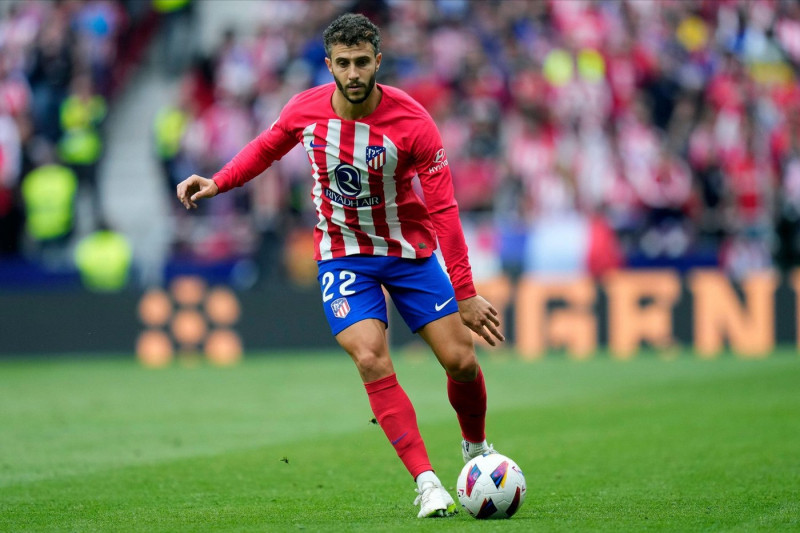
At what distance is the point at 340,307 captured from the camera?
6.34 meters

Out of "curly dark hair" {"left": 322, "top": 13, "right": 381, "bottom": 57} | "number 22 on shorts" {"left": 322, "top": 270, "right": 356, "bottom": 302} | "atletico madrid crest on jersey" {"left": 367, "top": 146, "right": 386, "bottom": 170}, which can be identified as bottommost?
"number 22 on shorts" {"left": 322, "top": 270, "right": 356, "bottom": 302}

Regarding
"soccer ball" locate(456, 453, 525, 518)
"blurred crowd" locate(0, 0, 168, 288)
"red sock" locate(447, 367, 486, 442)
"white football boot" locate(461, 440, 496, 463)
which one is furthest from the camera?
"blurred crowd" locate(0, 0, 168, 288)

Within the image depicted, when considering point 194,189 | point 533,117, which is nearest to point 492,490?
point 194,189

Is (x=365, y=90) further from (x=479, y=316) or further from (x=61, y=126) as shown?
(x=61, y=126)

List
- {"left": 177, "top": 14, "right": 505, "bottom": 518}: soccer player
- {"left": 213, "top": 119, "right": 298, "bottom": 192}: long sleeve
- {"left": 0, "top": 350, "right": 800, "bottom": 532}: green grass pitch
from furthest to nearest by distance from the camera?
1. {"left": 213, "top": 119, "right": 298, "bottom": 192}: long sleeve
2. {"left": 177, "top": 14, "right": 505, "bottom": 518}: soccer player
3. {"left": 0, "top": 350, "right": 800, "bottom": 532}: green grass pitch

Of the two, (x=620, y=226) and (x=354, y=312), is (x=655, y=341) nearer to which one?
(x=620, y=226)

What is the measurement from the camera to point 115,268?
57.5 feet

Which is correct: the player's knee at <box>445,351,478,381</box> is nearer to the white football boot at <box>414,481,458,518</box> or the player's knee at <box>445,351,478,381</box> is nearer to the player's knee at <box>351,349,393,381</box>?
the player's knee at <box>351,349,393,381</box>

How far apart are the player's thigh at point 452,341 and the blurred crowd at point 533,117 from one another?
1041 centimetres

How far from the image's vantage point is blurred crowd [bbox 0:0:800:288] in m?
17.0

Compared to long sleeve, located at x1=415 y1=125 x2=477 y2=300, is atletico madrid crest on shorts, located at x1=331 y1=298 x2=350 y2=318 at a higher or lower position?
lower

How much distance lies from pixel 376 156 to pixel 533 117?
1202 centimetres

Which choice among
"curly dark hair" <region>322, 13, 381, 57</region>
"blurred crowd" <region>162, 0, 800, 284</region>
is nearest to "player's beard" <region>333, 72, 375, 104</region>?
"curly dark hair" <region>322, 13, 381, 57</region>

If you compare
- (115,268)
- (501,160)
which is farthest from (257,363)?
(501,160)
